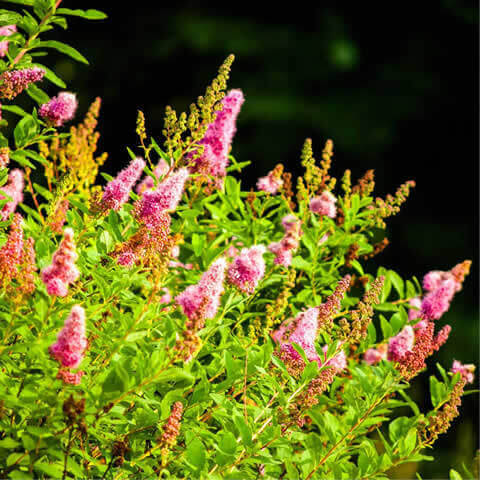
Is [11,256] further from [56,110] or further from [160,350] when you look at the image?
[56,110]

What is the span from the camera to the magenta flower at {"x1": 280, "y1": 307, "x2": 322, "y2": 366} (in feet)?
5.44

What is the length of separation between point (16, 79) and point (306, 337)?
3.26ft

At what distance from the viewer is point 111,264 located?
1625mm

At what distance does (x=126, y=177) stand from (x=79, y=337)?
2.25ft

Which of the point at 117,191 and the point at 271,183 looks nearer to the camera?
the point at 117,191

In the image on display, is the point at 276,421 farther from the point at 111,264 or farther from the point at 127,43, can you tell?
the point at 127,43

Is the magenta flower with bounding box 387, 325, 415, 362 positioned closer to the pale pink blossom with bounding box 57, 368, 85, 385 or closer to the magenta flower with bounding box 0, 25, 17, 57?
the pale pink blossom with bounding box 57, 368, 85, 385

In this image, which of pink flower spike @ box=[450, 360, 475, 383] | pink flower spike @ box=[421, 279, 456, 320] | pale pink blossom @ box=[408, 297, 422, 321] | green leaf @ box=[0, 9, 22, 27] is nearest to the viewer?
green leaf @ box=[0, 9, 22, 27]

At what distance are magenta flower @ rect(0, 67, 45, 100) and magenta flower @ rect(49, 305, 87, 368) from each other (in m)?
0.79

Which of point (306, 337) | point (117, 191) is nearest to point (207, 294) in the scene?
point (306, 337)

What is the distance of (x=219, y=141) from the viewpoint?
7.45 ft

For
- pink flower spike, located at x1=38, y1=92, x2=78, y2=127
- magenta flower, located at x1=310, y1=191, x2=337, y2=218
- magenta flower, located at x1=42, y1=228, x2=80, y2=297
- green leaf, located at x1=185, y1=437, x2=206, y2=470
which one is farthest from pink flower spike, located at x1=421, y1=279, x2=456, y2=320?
magenta flower, located at x1=42, y1=228, x2=80, y2=297

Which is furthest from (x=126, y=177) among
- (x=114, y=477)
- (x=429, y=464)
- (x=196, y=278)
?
(x=429, y=464)

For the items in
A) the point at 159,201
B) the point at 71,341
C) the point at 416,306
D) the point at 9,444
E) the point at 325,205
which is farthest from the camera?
the point at 416,306
